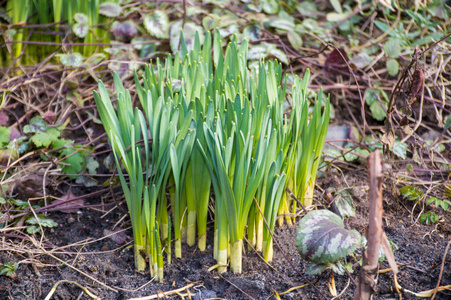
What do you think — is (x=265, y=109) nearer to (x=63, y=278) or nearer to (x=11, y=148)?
(x=63, y=278)

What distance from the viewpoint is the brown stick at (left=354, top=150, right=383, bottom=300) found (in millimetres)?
1023

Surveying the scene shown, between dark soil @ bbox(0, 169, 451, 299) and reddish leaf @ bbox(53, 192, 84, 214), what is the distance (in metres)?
0.08

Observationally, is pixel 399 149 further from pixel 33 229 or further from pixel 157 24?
pixel 33 229

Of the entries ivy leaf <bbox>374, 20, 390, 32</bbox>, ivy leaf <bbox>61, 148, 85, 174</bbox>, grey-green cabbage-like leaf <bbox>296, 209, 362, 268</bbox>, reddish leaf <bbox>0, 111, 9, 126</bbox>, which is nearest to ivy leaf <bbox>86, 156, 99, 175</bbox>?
ivy leaf <bbox>61, 148, 85, 174</bbox>

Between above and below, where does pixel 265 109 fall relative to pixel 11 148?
above

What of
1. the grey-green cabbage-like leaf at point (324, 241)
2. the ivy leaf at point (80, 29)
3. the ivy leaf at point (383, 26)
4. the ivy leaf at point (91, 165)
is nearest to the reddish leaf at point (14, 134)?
the ivy leaf at point (91, 165)

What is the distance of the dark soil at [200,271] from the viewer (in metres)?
1.39

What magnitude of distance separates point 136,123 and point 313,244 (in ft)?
2.50

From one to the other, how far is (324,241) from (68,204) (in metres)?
1.19

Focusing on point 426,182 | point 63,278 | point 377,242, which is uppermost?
point 377,242

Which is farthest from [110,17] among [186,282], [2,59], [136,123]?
[186,282]

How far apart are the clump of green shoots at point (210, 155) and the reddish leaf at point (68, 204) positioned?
0.48 meters

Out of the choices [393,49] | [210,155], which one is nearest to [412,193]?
[210,155]

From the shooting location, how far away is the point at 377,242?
1061mm
